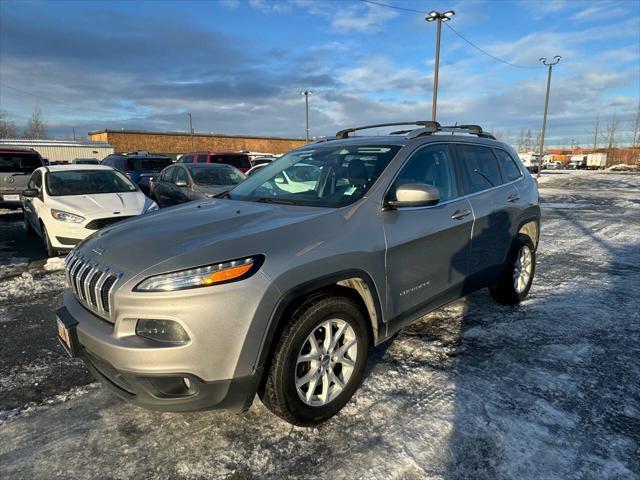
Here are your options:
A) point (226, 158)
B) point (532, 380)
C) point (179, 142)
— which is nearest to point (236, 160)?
point (226, 158)

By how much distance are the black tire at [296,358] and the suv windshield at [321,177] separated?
73cm

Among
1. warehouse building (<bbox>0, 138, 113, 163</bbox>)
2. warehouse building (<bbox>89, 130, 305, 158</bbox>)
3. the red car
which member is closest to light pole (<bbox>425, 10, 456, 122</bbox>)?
the red car

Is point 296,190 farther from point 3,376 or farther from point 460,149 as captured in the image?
point 3,376

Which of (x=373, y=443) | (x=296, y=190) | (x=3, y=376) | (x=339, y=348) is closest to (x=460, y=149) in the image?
(x=296, y=190)

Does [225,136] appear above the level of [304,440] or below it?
above

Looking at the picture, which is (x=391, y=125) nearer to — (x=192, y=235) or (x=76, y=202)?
(x=192, y=235)

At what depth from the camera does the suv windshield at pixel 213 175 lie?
969 centimetres

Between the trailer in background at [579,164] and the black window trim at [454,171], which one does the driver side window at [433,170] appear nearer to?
the black window trim at [454,171]

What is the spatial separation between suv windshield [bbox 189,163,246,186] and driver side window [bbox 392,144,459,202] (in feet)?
22.7

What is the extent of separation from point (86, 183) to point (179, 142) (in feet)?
181

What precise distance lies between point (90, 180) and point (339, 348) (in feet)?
22.9

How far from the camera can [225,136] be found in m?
61.7

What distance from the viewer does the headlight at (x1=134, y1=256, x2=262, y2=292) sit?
212 cm

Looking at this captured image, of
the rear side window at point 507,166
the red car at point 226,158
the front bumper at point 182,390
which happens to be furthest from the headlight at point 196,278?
the red car at point 226,158
